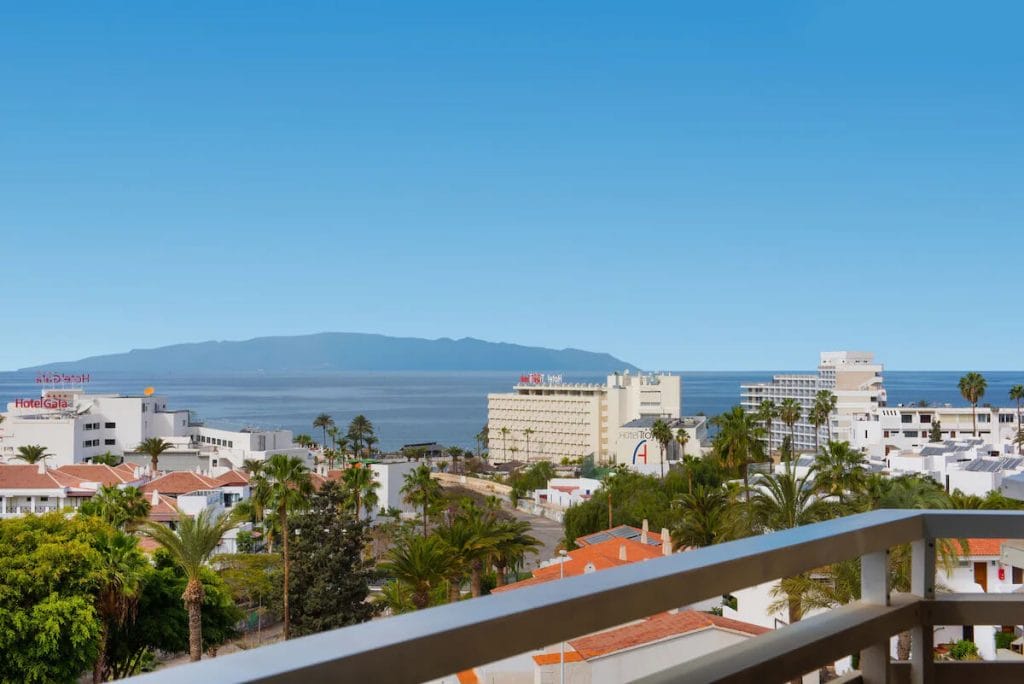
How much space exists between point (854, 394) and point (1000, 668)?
106m

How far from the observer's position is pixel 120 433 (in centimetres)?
7756

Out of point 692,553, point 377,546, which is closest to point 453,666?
point 692,553

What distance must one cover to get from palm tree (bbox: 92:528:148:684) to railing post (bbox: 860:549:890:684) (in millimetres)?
22536

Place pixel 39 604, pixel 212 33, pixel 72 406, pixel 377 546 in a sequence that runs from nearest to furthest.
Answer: pixel 39 604
pixel 377 546
pixel 72 406
pixel 212 33

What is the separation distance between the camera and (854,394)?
10150 centimetres

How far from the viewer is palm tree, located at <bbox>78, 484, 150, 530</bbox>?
3184 cm

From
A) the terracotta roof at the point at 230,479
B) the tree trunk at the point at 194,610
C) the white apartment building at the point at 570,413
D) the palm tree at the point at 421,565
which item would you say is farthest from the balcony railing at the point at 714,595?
the white apartment building at the point at 570,413

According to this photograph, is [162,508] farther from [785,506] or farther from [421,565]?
[785,506]

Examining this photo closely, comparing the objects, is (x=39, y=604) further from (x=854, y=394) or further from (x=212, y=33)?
(x=854, y=394)

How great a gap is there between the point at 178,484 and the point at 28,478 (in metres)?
8.04

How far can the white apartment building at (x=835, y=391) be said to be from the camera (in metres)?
100

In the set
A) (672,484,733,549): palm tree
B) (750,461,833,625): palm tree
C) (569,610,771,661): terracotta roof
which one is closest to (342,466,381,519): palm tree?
(672,484,733,549): palm tree

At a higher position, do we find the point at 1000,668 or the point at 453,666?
the point at 453,666

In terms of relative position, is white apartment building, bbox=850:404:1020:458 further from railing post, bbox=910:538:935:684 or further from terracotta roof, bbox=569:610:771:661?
terracotta roof, bbox=569:610:771:661
